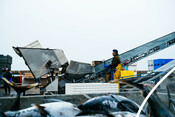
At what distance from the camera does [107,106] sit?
174 cm

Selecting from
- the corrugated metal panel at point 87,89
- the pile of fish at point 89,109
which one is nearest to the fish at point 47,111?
the pile of fish at point 89,109

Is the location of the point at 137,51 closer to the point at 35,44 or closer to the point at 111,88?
the point at 35,44

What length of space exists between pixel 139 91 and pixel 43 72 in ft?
11.6

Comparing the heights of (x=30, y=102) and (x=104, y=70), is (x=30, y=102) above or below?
below

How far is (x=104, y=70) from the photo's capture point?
6.52m

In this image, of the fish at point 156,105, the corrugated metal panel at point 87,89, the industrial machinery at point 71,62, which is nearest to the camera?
the fish at point 156,105

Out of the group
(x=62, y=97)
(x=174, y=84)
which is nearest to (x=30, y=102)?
(x=62, y=97)

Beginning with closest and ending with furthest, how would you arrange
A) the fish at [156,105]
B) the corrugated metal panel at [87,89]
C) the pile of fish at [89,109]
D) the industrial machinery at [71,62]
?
1. the fish at [156,105]
2. the pile of fish at [89,109]
3. the corrugated metal panel at [87,89]
4. the industrial machinery at [71,62]

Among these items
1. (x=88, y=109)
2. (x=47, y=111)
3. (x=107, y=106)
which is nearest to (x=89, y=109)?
(x=88, y=109)

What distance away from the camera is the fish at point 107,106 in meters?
1.68

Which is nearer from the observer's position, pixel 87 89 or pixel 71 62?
pixel 87 89

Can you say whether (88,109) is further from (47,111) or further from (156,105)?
(156,105)

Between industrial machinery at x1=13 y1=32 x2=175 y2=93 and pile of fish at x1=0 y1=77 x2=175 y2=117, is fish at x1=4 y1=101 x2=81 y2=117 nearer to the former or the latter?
pile of fish at x1=0 y1=77 x2=175 y2=117

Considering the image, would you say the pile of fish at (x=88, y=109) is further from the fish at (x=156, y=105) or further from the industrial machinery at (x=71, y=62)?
the industrial machinery at (x=71, y=62)
